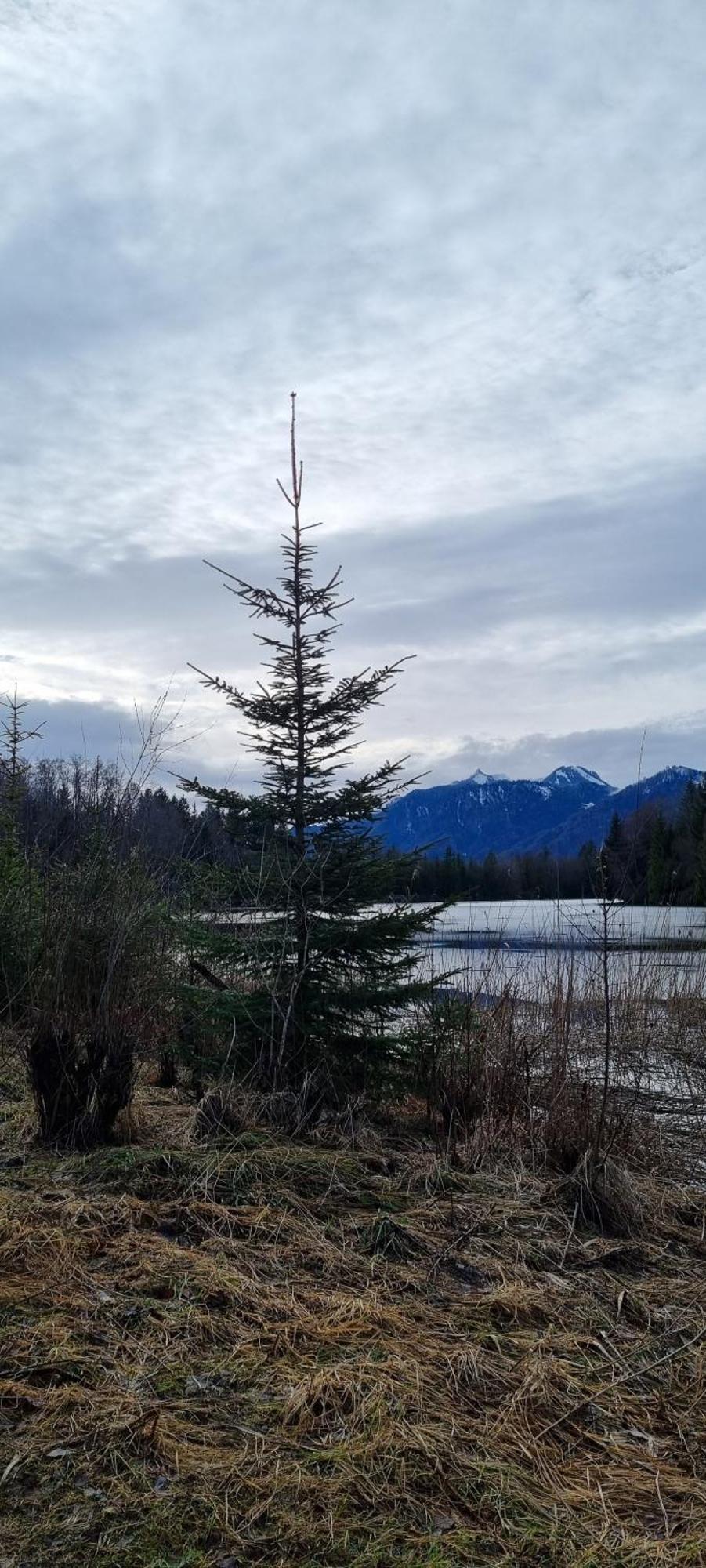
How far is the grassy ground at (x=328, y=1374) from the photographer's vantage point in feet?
6.93

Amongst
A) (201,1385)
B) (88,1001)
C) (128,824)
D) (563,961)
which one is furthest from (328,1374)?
(563,961)

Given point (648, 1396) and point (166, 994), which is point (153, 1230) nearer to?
point (648, 1396)

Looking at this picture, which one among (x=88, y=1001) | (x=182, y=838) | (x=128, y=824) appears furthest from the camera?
(x=182, y=838)

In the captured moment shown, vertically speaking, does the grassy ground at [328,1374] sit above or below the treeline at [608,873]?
below

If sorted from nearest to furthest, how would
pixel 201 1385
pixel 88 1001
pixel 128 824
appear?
pixel 201 1385 → pixel 88 1001 → pixel 128 824

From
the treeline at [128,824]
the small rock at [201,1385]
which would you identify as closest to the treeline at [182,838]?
the treeline at [128,824]

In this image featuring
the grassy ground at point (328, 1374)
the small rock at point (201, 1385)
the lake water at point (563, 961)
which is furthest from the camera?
the lake water at point (563, 961)

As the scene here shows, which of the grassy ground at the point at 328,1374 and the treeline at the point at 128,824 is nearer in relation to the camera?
the grassy ground at the point at 328,1374

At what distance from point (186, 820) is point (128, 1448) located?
5.61 m

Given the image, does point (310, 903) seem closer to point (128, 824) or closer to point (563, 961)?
point (128, 824)

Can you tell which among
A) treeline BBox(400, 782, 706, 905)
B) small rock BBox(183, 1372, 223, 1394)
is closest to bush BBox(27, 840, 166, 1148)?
treeline BBox(400, 782, 706, 905)

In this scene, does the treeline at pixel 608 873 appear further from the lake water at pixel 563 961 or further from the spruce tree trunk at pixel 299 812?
the spruce tree trunk at pixel 299 812

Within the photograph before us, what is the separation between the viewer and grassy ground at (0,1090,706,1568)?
2113mm

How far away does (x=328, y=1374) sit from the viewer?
2.70m
